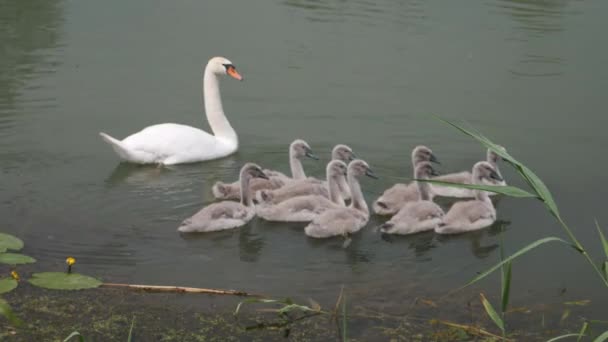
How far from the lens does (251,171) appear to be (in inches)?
327

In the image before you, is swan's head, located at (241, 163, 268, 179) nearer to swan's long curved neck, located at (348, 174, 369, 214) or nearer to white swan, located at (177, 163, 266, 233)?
white swan, located at (177, 163, 266, 233)

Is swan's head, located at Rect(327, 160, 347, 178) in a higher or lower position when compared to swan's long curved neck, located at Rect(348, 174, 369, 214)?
higher

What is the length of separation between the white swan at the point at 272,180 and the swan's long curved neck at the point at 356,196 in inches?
28.9

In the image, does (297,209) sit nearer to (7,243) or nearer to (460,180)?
(460,180)

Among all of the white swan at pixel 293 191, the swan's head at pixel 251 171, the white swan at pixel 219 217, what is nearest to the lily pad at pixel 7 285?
the white swan at pixel 219 217

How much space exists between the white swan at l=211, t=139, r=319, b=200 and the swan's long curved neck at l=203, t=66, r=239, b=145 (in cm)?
105

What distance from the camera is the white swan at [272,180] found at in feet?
28.1

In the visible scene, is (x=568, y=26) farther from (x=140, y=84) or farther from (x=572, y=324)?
(x=572, y=324)

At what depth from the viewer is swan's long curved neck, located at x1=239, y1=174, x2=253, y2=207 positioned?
8.18 m

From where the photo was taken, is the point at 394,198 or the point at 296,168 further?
the point at 296,168

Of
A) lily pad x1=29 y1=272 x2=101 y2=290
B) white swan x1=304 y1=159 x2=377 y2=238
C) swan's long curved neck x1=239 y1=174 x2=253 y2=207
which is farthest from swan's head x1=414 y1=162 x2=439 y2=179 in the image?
lily pad x1=29 y1=272 x2=101 y2=290

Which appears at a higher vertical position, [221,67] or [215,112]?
[221,67]

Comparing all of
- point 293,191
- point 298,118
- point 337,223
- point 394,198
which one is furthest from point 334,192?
point 298,118

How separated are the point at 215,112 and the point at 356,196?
2.57 metres
